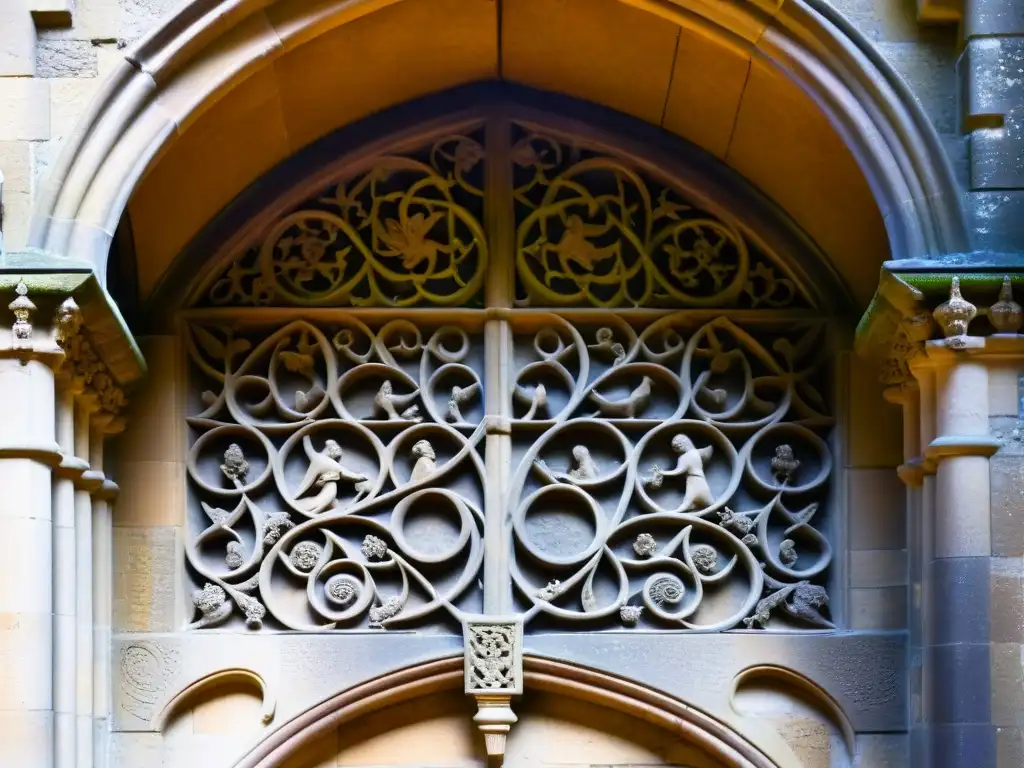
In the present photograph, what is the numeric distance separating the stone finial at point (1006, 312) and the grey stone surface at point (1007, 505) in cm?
40

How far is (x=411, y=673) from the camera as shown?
636 centimetres

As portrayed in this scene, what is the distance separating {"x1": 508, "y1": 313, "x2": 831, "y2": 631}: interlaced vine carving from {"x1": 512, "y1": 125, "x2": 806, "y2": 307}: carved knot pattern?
0.42ft

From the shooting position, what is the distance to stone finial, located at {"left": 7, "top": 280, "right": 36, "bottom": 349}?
551 cm

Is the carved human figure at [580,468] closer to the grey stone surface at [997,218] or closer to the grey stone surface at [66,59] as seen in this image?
the grey stone surface at [997,218]

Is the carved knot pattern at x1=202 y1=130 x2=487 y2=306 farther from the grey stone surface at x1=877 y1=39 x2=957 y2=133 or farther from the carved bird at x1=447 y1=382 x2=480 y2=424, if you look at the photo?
the grey stone surface at x1=877 y1=39 x2=957 y2=133

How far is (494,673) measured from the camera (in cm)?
635

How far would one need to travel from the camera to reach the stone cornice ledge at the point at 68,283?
18.2 feet

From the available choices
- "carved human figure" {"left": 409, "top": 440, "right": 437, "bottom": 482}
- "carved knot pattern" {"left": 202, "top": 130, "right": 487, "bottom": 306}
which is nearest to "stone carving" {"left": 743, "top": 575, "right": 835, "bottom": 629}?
"carved human figure" {"left": 409, "top": 440, "right": 437, "bottom": 482}

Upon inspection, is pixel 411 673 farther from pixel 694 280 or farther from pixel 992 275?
pixel 992 275

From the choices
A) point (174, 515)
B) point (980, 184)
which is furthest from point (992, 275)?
point (174, 515)

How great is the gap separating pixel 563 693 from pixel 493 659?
297 millimetres

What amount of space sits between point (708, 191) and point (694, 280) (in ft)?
1.14

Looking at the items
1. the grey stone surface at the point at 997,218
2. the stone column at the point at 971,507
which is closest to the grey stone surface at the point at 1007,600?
the stone column at the point at 971,507


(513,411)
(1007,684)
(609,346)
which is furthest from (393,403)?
(1007,684)
